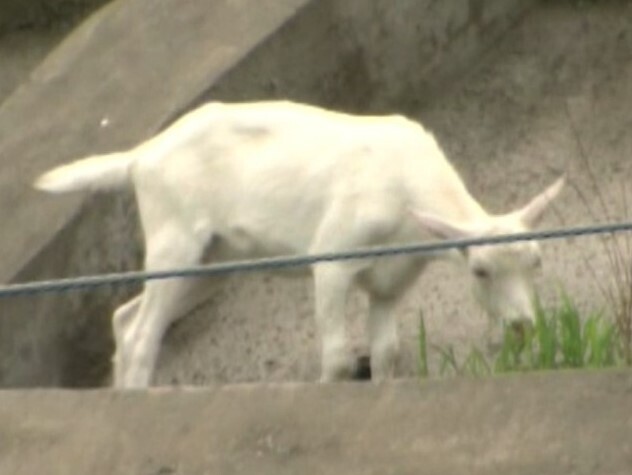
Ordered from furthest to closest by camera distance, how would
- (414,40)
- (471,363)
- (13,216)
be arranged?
1. (414,40)
2. (13,216)
3. (471,363)

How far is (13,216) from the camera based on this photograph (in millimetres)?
8898

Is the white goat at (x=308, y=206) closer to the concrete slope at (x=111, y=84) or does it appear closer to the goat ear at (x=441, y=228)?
the goat ear at (x=441, y=228)

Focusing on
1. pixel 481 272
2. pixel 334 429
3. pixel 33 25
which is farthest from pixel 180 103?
pixel 334 429

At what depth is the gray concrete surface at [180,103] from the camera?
8.74m

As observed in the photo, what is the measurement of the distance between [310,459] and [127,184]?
187cm

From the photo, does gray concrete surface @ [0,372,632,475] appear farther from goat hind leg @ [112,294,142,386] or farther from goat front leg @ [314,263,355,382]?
goat hind leg @ [112,294,142,386]

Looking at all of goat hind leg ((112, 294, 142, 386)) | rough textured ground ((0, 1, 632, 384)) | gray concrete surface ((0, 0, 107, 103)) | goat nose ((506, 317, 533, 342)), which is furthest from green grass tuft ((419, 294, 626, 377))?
gray concrete surface ((0, 0, 107, 103))

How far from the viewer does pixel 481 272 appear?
7.83 metres

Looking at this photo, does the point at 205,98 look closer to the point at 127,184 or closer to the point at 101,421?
the point at 127,184

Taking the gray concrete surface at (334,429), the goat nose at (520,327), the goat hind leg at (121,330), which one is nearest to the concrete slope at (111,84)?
the goat hind leg at (121,330)

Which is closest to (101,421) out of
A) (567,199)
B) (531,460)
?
(531,460)

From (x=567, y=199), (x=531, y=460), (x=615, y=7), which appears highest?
(x=615, y=7)

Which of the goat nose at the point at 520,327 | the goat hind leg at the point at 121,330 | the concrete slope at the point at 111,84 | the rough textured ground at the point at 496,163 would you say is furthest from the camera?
the concrete slope at the point at 111,84

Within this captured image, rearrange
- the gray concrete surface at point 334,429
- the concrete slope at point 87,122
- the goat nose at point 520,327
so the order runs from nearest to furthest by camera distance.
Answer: the gray concrete surface at point 334,429
the goat nose at point 520,327
the concrete slope at point 87,122
